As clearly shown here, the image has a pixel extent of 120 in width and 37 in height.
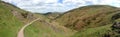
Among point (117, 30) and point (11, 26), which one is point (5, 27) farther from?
point (117, 30)

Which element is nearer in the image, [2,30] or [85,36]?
[2,30]

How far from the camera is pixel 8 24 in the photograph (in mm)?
96250

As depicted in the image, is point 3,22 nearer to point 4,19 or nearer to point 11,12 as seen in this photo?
point 4,19

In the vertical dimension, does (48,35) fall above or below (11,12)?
below

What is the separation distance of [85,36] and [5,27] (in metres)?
44.6

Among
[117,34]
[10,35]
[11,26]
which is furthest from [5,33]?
[117,34]

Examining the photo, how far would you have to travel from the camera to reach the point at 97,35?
112875mm

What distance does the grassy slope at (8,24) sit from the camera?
85.5 m

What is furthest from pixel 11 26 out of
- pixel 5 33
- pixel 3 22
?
pixel 5 33

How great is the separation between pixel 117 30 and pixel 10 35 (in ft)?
148

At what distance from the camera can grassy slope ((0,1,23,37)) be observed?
8546cm

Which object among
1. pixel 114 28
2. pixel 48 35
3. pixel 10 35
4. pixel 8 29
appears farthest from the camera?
pixel 48 35

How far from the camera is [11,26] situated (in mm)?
95312

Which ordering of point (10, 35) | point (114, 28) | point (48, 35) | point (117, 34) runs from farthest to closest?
1. point (48, 35)
2. point (114, 28)
3. point (117, 34)
4. point (10, 35)
